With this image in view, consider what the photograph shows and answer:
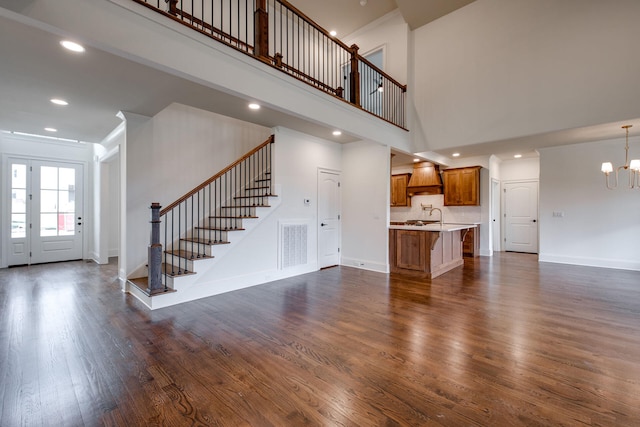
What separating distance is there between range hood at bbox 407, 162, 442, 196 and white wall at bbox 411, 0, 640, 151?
211 centimetres

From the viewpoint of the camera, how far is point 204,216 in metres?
5.33

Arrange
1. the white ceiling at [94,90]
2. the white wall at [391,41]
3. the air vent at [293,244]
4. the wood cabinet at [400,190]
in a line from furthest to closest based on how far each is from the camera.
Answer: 1. the wood cabinet at [400,190]
2. the white wall at [391,41]
3. the air vent at [293,244]
4. the white ceiling at [94,90]

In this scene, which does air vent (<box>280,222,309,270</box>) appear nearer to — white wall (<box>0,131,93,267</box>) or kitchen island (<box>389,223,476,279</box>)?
kitchen island (<box>389,223,476,279</box>)

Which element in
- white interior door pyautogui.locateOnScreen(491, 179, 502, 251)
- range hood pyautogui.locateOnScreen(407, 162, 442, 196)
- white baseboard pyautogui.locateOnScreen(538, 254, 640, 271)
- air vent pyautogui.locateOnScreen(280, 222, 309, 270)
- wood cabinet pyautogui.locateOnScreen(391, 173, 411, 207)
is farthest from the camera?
wood cabinet pyautogui.locateOnScreen(391, 173, 411, 207)

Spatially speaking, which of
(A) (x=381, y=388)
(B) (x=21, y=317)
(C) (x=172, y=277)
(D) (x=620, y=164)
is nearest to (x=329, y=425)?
(A) (x=381, y=388)

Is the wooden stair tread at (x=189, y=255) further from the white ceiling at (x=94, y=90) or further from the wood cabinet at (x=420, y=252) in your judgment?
the wood cabinet at (x=420, y=252)

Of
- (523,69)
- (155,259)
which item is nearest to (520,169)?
(523,69)

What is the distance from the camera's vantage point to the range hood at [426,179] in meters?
8.20

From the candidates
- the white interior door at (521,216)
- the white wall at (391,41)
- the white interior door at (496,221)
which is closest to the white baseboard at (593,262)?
the white interior door at (521,216)

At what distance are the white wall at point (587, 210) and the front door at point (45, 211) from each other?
447 inches

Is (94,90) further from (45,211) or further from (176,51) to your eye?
(45,211)

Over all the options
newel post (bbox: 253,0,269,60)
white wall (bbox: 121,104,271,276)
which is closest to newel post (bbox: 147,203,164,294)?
white wall (bbox: 121,104,271,276)

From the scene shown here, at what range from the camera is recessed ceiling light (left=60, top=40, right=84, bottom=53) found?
8.07 ft

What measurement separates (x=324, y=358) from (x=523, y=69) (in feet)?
19.8
